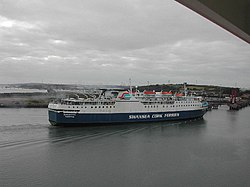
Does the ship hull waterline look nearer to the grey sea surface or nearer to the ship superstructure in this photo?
the ship superstructure

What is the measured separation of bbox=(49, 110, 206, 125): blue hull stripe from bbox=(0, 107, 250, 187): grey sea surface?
1417 mm

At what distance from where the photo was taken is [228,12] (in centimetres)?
153

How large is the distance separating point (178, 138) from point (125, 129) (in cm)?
296

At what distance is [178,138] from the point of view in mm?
9430

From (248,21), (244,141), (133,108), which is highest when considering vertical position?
(248,21)

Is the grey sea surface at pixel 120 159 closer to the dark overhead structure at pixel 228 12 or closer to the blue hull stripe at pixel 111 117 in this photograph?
the blue hull stripe at pixel 111 117

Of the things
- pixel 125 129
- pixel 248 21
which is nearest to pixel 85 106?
pixel 125 129

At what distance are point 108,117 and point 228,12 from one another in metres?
10.8

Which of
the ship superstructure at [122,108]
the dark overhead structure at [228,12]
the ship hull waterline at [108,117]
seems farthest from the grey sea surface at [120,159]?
the dark overhead structure at [228,12]

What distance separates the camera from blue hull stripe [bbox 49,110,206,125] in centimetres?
1133

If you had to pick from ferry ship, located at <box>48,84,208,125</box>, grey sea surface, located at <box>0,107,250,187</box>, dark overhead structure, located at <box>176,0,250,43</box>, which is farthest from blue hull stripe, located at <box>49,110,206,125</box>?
dark overhead structure, located at <box>176,0,250,43</box>

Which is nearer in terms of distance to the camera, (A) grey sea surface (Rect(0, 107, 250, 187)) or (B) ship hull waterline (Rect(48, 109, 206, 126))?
(A) grey sea surface (Rect(0, 107, 250, 187))

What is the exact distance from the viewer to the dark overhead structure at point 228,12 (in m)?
1.35

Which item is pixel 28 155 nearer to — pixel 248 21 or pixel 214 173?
pixel 214 173
